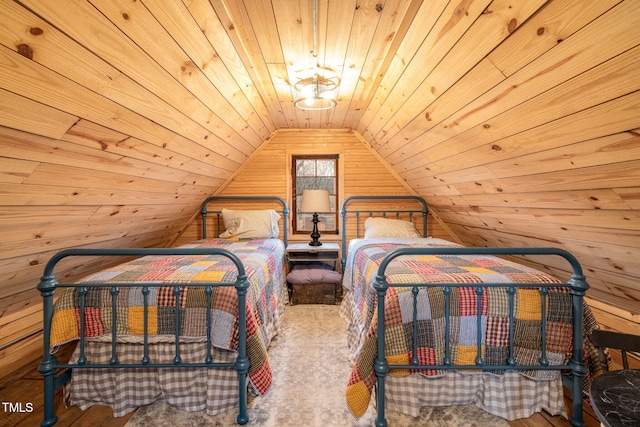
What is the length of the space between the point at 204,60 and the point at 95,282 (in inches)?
51.9

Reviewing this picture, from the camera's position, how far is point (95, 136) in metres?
1.50

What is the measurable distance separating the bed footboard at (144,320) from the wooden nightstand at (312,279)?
176 centimetres

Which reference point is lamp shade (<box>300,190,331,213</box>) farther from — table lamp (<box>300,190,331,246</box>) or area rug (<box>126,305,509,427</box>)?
area rug (<box>126,305,509,427</box>)

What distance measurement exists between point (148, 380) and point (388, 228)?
8.49ft

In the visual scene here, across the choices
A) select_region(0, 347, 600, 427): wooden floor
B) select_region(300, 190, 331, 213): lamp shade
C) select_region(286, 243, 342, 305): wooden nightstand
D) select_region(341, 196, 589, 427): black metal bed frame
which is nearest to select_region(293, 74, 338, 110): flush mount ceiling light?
select_region(300, 190, 331, 213): lamp shade

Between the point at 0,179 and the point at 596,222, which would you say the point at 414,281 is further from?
the point at 0,179

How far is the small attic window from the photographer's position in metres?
4.00

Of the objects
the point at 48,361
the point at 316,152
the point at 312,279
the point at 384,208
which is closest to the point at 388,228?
the point at 384,208

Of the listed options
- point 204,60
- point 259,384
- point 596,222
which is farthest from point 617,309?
point 204,60

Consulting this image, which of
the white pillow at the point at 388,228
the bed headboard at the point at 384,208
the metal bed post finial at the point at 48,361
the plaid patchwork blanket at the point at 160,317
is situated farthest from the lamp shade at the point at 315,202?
the metal bed post finial at the point at 48,361

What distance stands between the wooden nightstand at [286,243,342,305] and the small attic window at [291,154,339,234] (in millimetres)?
540

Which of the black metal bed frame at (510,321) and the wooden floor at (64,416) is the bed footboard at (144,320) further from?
the black metal bed frame at (510,321)

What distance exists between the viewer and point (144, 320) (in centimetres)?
166

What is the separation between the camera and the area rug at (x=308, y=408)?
5.29 feet
